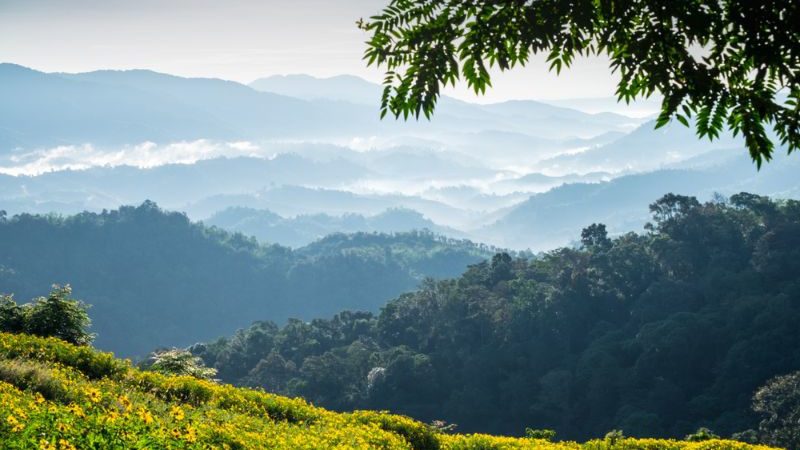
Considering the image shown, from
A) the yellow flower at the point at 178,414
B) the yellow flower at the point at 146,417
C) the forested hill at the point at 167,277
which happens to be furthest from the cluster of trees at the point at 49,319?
the forested hill at the point at 167,277

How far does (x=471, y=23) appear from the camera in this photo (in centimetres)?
675

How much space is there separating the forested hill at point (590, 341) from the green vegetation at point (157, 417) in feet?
137

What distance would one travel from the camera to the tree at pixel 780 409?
39.4 m

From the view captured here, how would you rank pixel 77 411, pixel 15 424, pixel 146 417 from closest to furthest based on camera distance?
pixel 15 424
pixel 146 417
pixel 77 411

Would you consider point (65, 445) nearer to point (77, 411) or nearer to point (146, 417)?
point (146, 417)

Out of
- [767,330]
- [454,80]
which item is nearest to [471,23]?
[454,80]

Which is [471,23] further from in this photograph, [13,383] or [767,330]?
[767,330]

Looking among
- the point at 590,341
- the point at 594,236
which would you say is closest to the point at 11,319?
the point at 590,341

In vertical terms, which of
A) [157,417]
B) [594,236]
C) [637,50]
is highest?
[637,50]

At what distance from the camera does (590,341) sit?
2707 inches

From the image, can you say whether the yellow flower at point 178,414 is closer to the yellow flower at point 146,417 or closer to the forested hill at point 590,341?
the yellow flower at point 146,417

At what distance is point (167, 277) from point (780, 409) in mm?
161382

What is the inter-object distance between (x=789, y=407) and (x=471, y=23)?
44.8m

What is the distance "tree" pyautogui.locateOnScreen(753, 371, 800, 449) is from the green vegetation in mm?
29025
